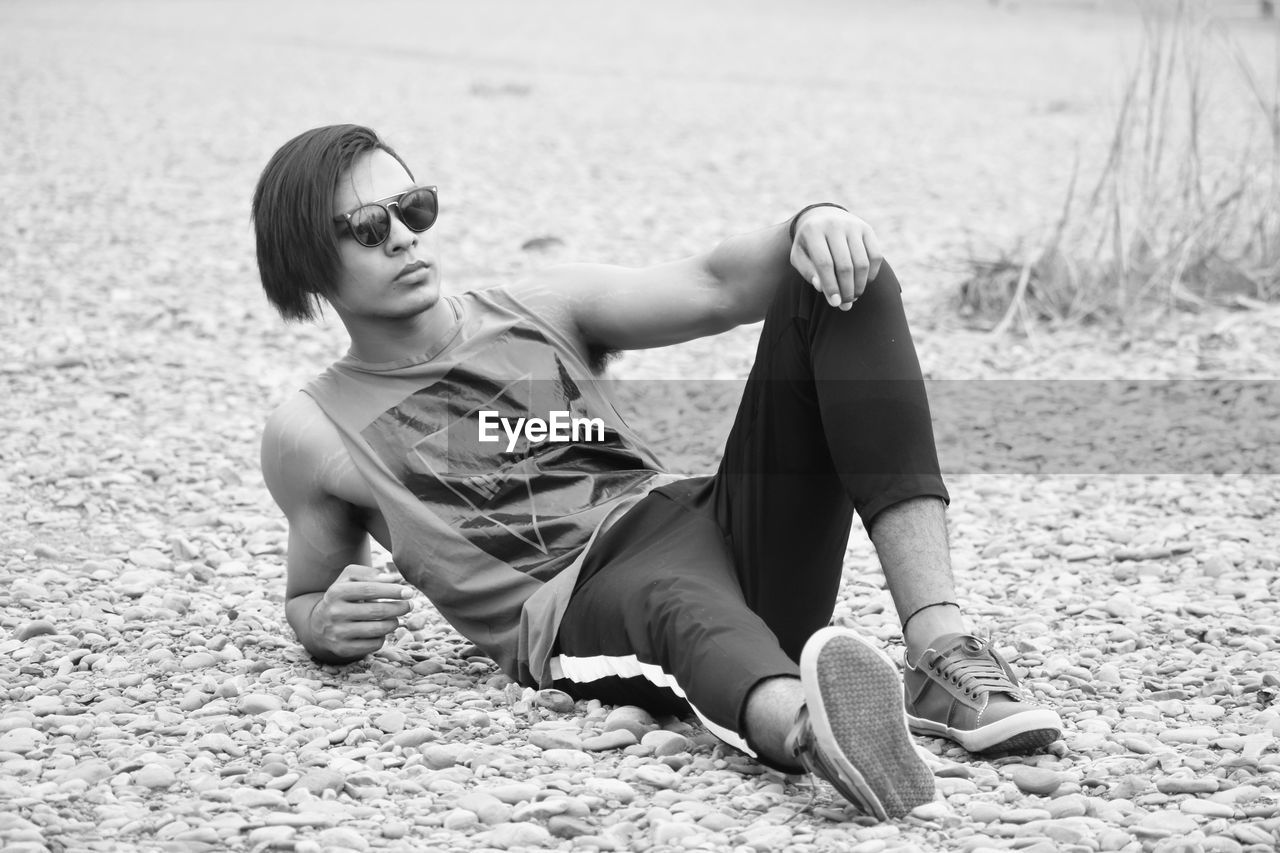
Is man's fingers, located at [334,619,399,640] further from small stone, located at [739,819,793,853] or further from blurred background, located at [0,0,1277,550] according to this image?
blurred background, located at [0,0,1277,550]

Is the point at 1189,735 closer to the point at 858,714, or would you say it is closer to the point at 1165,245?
the point at 858,714

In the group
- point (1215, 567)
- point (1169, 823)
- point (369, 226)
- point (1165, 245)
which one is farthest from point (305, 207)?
point (1165, 245)

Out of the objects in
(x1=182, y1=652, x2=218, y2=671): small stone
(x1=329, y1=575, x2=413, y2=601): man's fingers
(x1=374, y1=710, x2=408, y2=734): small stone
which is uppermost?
(x1=329, y1=575, x2=413, y2=601): man's fingers

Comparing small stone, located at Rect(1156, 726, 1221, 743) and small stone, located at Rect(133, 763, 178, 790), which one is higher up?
small stone, located at Rect(133, 763, 178, 790)

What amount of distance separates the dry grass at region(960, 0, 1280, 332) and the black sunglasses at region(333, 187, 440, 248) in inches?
145

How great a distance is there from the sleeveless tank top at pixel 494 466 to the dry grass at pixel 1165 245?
139 inches

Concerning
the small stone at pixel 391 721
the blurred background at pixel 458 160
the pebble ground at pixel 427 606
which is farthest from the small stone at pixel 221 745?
the blurred background at pixel 458 160

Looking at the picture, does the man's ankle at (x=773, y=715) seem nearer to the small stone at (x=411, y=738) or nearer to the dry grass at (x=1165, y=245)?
the small stone at (x=411, y=738)

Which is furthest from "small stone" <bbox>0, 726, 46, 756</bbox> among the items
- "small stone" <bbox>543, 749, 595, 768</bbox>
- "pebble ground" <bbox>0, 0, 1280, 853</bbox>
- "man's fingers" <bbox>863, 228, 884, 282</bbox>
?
"man's fingers" <bbox>863, 228, 884, 282</bbox>

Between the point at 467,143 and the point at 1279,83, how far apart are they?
5.80 m

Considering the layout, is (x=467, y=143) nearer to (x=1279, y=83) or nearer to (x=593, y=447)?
(x=1279, y=83)

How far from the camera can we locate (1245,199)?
7.17m

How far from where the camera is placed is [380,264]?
3.01 metres

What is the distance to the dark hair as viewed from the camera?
2986mm
